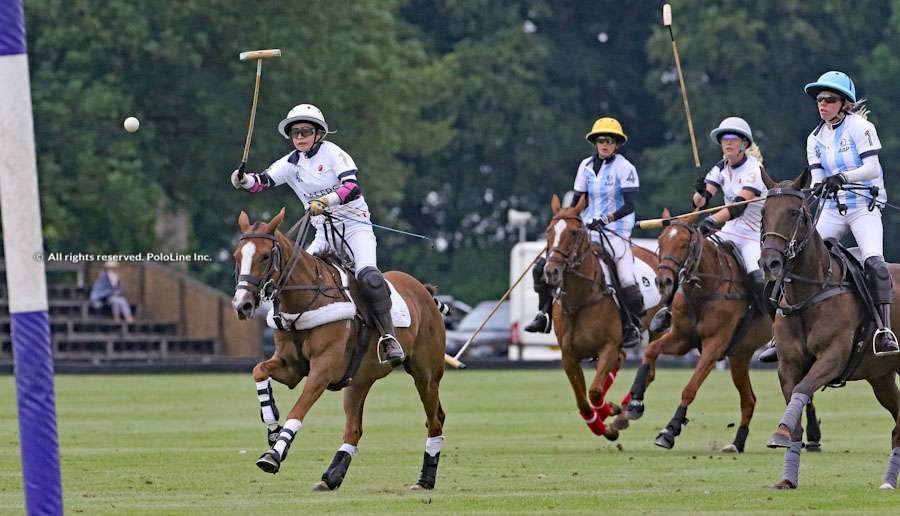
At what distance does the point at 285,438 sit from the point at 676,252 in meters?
5.39

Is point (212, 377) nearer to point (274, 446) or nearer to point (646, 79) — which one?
point (274, 446)

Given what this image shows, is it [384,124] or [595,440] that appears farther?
[384,124]

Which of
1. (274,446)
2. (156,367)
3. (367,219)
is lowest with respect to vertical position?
(156,367)

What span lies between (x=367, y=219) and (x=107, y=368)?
17.0 m

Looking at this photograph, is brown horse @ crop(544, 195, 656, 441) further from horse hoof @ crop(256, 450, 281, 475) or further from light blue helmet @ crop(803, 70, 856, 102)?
horse hoof @ crop(256, 450, 281, 475)

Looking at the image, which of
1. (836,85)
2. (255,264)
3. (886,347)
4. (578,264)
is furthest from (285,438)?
(578,264)

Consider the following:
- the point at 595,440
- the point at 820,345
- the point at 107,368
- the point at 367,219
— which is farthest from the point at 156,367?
the point at 820,345

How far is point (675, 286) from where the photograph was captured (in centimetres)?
1544

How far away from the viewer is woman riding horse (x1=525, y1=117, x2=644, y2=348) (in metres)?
16.2

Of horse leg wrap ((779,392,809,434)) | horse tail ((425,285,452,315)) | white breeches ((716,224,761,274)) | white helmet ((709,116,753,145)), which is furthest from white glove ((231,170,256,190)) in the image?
white breeches ((716,224,761,274))

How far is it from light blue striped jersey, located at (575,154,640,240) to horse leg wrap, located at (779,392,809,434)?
18.1 feet

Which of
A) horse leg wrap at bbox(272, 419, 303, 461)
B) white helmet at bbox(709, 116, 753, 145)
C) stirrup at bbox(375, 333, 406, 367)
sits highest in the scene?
white helmet at bbox(709, 116, 753, 145)

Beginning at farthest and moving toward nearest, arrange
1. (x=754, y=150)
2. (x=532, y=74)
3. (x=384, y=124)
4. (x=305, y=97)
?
(x=532, y=74) < (x=384, y=124) < (x=305, y=97) < (x=754, y=150)

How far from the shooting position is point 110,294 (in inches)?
1252
